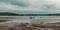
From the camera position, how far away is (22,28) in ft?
36.4

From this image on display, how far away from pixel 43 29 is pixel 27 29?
1.19 meters

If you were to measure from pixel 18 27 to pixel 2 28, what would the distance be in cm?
118

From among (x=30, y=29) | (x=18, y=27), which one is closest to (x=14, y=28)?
(x=18, y=27)

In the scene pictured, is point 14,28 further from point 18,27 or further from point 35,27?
point 35,27

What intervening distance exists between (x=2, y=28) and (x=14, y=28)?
2.96 feet

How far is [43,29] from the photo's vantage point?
11250 millimetres

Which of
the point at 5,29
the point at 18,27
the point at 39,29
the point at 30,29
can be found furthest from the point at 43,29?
the point at 5,29

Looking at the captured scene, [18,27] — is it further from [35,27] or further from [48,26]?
[48,26]

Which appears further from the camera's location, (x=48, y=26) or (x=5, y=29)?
(x=48, y=26)

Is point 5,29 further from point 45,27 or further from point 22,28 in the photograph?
point 45,27

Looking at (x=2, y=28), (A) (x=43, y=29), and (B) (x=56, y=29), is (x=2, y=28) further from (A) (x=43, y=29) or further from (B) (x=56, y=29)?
(B) (x=56, y=29)

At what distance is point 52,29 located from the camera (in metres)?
11.3

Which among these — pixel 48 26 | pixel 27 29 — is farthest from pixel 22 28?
pixel 48 26

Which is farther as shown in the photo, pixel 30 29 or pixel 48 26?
pixel 48 26
